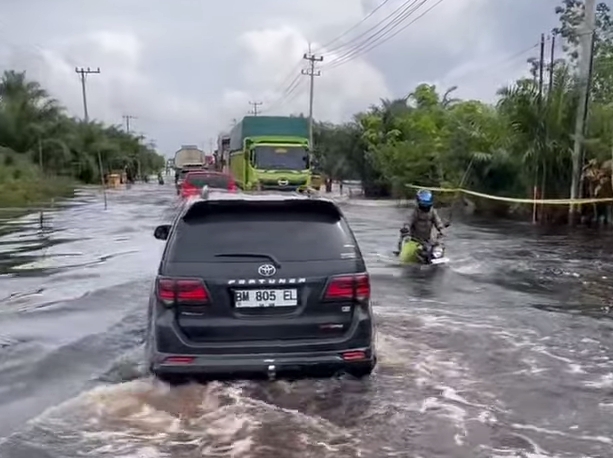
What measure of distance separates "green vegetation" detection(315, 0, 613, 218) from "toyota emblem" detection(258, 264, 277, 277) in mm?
19417

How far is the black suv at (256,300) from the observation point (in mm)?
5773

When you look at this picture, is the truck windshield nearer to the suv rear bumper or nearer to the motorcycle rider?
the motorcycle rider

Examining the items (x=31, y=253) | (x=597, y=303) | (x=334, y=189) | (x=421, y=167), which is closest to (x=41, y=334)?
(x=597, y=303)

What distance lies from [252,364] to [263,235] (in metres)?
0.94

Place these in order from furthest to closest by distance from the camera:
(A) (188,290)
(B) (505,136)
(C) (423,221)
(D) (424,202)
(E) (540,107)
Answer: (B) (505,136) → (E) (540,107) → (C) (423,221) → (D) (424,202) → (A) (188,290)

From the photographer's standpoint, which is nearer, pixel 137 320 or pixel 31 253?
pixel 137 320

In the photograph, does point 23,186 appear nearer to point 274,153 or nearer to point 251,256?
point 274,153

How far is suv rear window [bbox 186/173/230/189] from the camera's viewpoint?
30.2 metres

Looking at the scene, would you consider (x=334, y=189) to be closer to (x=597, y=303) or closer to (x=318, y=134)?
(x=318, y=134)

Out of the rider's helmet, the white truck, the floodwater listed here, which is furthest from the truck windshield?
the white truck

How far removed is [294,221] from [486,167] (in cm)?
2583

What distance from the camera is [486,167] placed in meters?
30.8

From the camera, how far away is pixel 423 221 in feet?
46.1

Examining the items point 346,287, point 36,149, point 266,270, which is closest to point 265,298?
point 266,270
